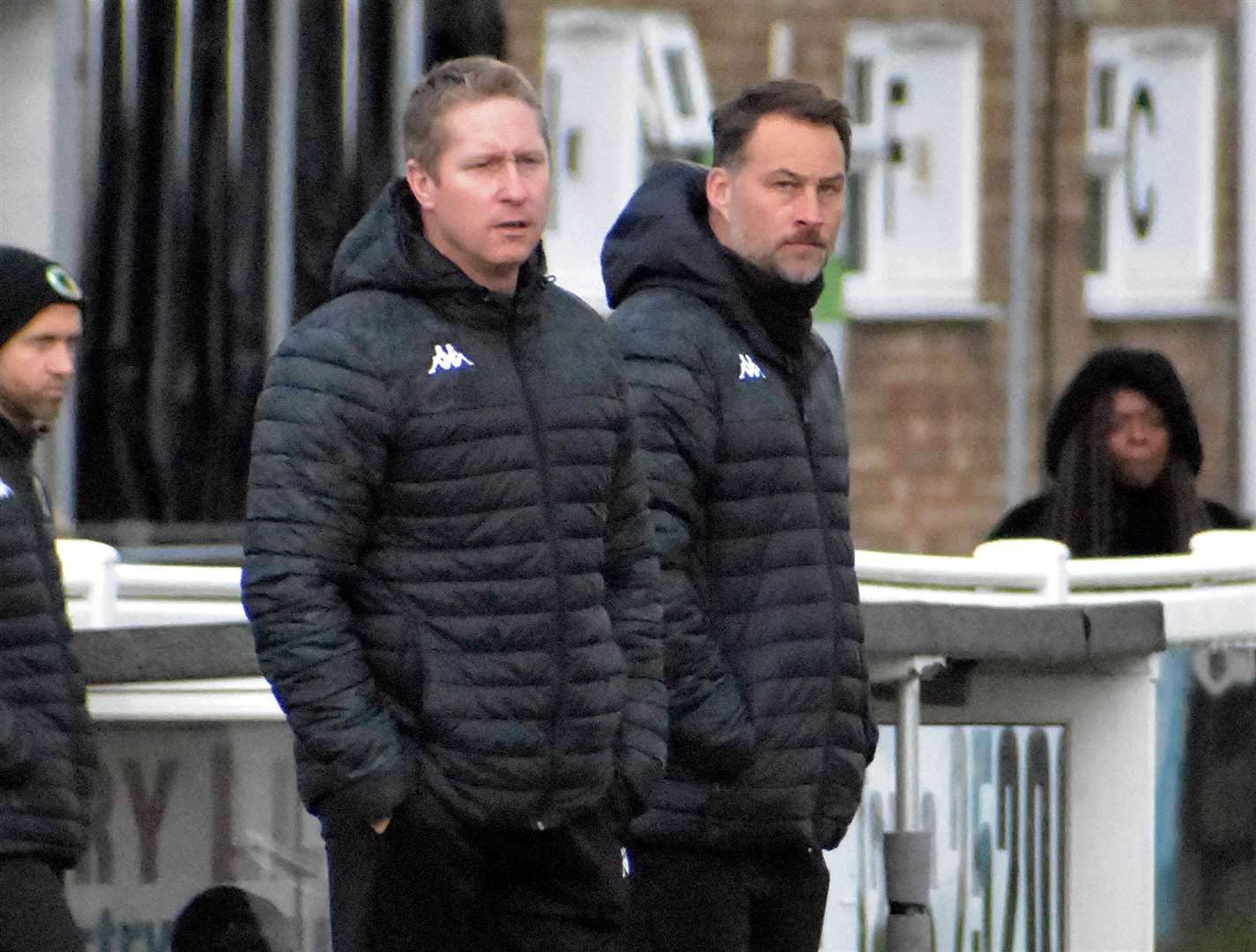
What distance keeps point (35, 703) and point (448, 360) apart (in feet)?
3.05

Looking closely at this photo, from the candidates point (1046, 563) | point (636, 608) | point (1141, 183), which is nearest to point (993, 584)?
point (1046, 563)

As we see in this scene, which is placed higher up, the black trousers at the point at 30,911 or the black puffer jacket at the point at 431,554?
the black puffer jacket at the point at 431,554

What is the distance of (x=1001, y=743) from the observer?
6.07 meters

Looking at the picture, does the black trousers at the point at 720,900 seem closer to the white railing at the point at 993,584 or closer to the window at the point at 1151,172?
the white railing at the point at 993,584

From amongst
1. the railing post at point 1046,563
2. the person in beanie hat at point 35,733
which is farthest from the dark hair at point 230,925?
the railing post at point 1046,563

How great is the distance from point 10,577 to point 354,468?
0.83m

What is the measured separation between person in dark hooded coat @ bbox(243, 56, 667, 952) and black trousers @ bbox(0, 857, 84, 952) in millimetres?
640

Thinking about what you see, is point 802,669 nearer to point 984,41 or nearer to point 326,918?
point 326,918

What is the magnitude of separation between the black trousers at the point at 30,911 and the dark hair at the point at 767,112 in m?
1.40

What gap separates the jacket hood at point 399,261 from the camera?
14.2 feet

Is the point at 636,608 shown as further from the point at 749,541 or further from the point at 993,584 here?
the point at 993,584

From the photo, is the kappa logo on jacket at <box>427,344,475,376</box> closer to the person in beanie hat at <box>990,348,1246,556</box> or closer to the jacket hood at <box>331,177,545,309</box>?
the jacket hood at <box>331,177,545,309</box>

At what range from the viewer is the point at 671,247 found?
5.00m

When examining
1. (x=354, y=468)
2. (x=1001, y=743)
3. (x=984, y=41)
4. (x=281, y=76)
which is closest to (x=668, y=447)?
(x=354, y=468)
